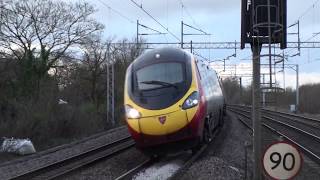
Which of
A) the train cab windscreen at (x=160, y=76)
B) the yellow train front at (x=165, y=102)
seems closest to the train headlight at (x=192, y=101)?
the yellow train front at (x=165, y=102)

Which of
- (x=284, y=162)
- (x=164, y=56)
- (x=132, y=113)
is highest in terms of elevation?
(x=164, y=56)

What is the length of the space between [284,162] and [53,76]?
38.1m

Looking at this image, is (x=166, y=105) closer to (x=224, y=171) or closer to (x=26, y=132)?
(x=224, y=171)

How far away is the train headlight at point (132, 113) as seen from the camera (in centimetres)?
1502

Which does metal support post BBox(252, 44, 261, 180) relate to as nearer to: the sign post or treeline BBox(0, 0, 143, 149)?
the sign post

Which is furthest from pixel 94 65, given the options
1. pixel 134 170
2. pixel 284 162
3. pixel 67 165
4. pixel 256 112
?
pixel 284 162

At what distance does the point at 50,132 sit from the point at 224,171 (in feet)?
51.1

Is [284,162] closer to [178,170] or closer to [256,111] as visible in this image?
[256,111]

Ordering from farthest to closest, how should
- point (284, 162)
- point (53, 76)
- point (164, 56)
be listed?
point (53, 76) → point (164, 56) → point (284, 162)

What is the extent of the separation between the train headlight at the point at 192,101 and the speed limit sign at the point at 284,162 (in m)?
6.74

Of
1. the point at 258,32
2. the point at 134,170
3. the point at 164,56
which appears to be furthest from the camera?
the point at 164,56

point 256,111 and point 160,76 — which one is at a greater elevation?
point 160,76

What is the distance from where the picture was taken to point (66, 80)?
47469 millimetres

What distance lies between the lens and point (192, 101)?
15.2m
